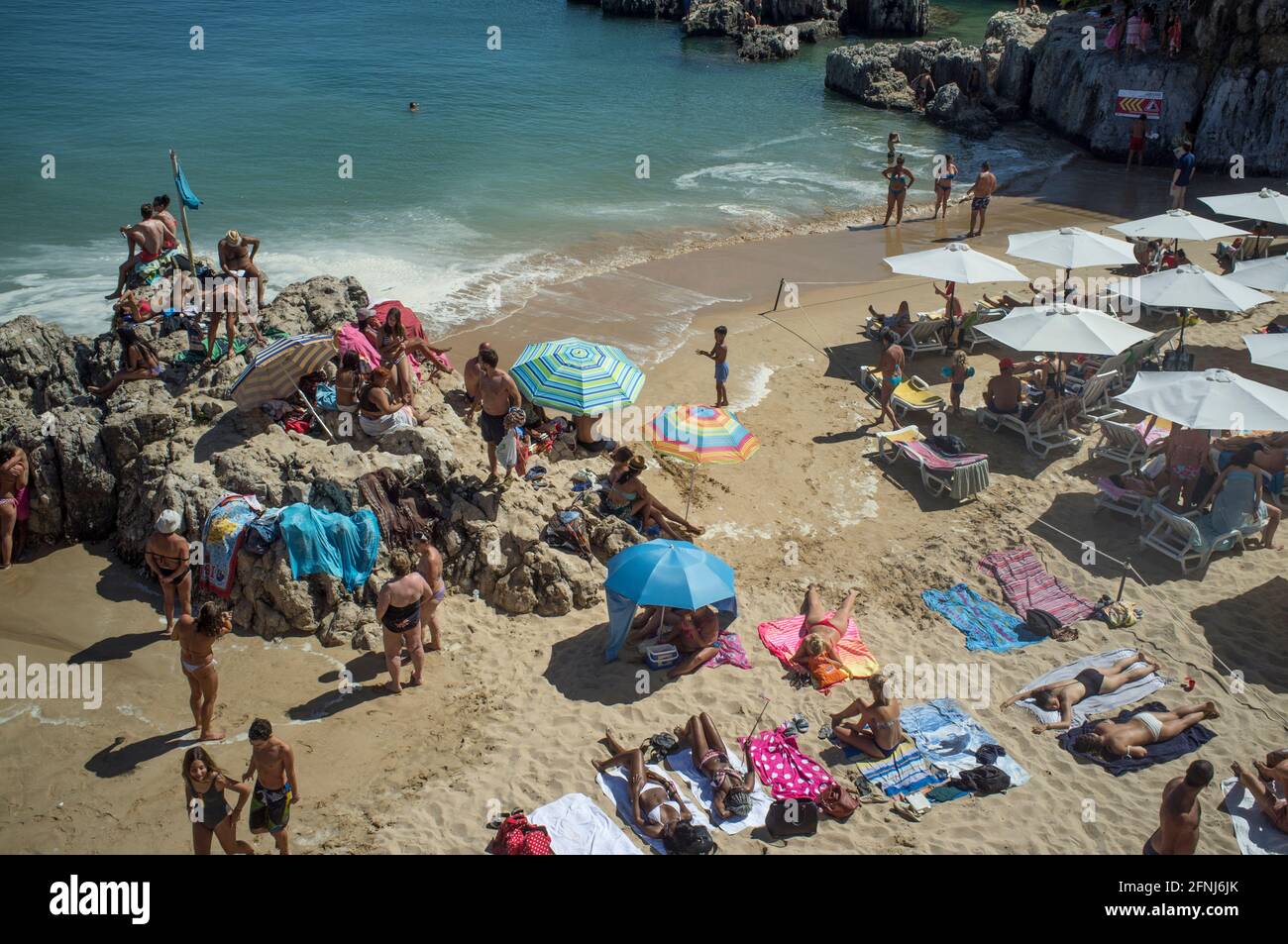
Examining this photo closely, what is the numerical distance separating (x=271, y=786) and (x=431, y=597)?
2380 mm

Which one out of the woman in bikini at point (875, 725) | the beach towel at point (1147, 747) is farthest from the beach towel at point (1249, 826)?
the woman in bikini at point (875, 725)

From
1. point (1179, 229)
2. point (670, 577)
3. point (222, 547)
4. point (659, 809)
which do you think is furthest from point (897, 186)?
point (659, 809)

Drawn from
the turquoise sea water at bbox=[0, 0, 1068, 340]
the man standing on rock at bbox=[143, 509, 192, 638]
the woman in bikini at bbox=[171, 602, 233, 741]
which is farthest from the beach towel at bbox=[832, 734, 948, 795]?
the turquoise sea water at bbox=[0, 0, 1068, 340]

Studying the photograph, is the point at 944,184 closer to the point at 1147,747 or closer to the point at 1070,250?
the point at 1070,250

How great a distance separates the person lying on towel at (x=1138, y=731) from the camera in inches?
309

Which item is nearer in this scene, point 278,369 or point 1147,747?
point 1147,747

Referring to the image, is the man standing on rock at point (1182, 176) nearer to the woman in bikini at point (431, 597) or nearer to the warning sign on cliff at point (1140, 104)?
the warning sign on cliff at point (1140, 104)

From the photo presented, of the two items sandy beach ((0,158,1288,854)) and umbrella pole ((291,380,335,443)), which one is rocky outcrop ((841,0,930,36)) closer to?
sandy beach ((0,158,1288,854))

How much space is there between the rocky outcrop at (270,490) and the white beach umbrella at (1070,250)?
8.82 metres

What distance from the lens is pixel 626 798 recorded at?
Result: 24.3ft

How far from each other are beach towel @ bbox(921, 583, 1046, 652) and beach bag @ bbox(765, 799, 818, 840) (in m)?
2.83

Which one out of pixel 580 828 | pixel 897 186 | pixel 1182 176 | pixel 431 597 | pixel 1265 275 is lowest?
pixel 580 828

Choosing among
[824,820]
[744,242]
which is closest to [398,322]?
[824,820]
